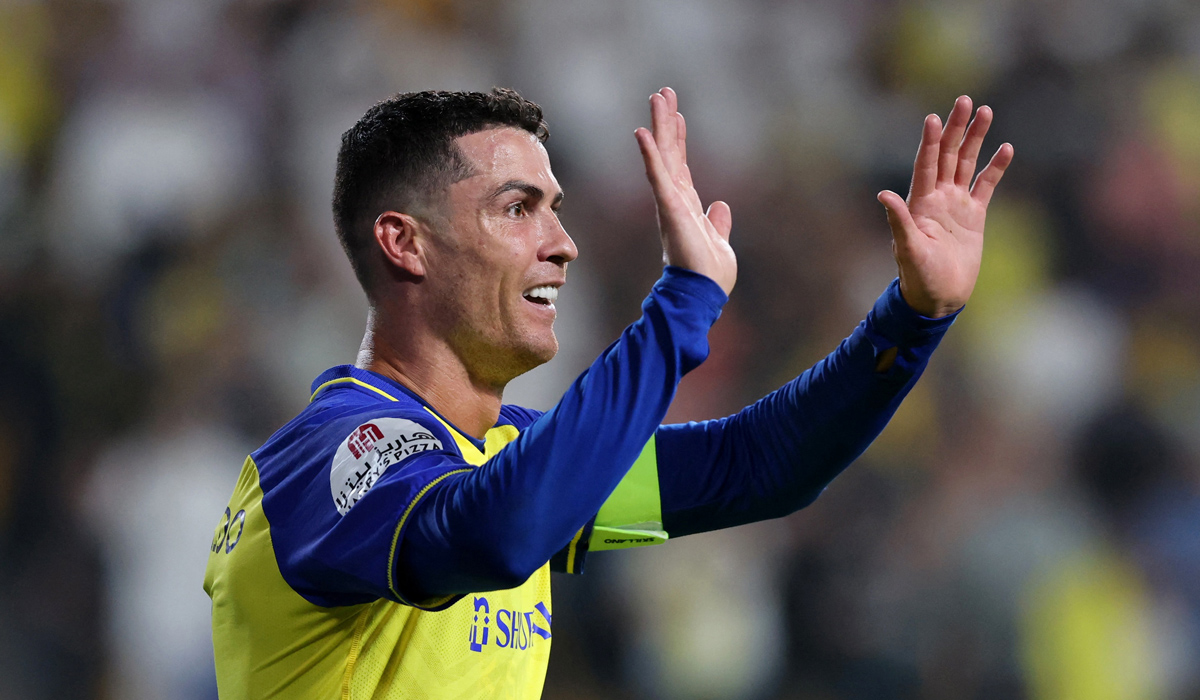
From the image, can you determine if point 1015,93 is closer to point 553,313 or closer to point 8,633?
point 553,313

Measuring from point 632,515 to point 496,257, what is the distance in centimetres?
61

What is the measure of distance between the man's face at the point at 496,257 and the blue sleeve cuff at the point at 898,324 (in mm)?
565

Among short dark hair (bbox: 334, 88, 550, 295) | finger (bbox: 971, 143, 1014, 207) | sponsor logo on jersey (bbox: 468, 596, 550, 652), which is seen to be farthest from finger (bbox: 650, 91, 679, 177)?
sponsor logo on jersey (bbox: 468, 596, 550, 652)

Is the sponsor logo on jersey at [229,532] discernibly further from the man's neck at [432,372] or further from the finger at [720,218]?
the finger at [720,218]

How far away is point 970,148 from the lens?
1.99 metres

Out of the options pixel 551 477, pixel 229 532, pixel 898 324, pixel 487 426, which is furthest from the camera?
pixel 487 426

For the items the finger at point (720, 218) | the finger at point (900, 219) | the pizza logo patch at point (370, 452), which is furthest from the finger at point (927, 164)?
the pizza logo patch at point (370, 452)

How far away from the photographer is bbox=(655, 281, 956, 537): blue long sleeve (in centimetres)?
197

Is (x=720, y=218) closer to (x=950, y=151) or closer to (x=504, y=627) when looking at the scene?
(x=950, y=151)

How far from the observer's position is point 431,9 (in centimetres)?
493

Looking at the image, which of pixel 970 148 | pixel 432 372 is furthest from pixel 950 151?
pixel 432 372

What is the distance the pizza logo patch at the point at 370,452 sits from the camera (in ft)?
4.91

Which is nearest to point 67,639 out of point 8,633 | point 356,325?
point 8,633

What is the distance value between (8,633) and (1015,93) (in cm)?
483
